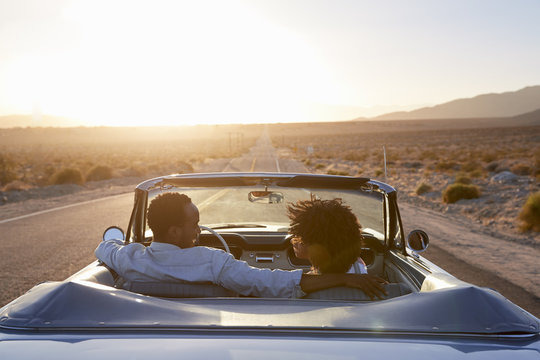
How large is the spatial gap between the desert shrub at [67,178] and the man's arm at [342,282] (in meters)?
26.7

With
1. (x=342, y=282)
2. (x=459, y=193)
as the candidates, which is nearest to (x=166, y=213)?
(x=342, y=282)

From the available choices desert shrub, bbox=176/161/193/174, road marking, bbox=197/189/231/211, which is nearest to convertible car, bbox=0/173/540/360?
road marking, bbox=197/189/231/211

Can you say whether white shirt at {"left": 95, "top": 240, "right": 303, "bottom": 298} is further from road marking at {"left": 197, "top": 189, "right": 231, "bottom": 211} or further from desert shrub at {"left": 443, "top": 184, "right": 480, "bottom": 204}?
desert shrub at {"left": 443, "top": 184, "right": 480, "bottom": 204}

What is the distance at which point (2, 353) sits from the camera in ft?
5.27

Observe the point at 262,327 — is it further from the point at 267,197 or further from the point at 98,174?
the point at 98,174

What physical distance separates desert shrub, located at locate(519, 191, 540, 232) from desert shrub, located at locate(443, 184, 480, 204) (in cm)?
522

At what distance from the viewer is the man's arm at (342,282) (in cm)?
246

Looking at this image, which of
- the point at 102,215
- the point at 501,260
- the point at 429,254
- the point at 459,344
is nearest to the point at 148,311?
the point at 459,344

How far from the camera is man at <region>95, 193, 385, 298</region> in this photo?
254cm

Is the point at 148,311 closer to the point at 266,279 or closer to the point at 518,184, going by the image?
the point at 266,279

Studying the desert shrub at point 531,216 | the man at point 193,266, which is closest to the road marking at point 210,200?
the desert shrub at point 531,216

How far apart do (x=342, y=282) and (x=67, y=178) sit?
2698 cm

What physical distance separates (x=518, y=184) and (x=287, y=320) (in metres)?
23.4

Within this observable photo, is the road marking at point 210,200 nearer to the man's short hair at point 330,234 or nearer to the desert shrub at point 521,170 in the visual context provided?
the man's short hair at point 330,234
